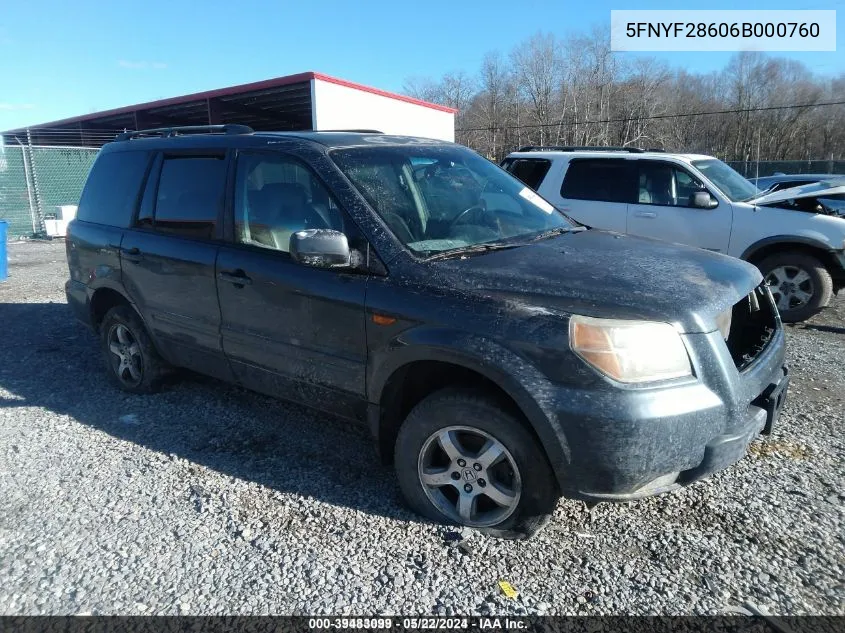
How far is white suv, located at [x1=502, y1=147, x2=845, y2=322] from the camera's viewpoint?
22.0 ft

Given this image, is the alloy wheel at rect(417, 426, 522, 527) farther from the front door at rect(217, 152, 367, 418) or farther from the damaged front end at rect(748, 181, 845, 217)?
the damaged front end at rect(748, 181, 845, 217)

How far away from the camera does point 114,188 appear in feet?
15.8

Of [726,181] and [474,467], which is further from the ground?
[726,181]

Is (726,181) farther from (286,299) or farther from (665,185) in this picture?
(286,299)

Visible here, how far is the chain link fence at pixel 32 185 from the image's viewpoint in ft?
51.9

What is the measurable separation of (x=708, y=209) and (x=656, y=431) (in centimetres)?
560

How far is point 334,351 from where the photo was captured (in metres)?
3.26

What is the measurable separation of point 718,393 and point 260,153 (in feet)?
9.37

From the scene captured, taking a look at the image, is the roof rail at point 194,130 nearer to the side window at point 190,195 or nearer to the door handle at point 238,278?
the side window at point 190,195

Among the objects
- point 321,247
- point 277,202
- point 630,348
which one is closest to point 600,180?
point 277,202

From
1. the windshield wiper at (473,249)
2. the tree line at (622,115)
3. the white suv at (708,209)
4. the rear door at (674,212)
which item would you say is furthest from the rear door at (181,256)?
the tree line at (622,115)

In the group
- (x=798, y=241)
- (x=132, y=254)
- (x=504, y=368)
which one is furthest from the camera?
(x=798, y=241)

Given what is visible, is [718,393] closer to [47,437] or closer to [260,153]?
[260,153]

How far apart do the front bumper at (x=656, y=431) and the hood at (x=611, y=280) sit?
0.18 metres
